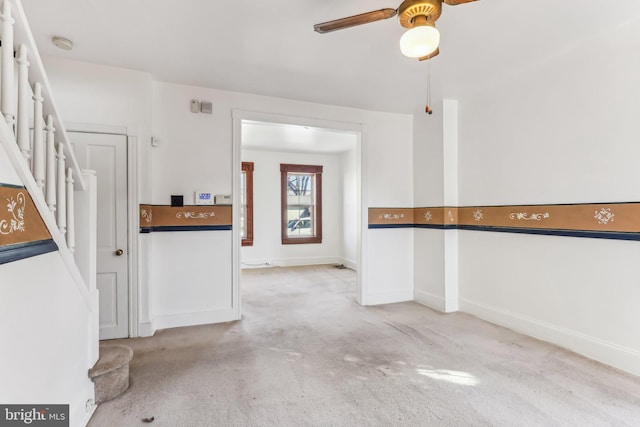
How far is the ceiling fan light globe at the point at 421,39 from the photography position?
63.2 inches

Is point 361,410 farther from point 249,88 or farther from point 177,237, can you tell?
point 249,88

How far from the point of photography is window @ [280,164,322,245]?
23.0ft

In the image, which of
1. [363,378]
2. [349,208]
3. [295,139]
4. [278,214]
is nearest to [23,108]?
[363,378]

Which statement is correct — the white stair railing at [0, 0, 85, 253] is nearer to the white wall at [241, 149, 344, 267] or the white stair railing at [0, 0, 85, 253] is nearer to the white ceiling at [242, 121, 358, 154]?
the white ceiling at [242, 121, 358, 154]

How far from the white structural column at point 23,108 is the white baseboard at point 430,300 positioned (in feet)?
13.1

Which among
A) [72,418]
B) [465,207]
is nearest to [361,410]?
[72,418]

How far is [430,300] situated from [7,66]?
4.25 meters

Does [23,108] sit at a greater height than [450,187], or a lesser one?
greater

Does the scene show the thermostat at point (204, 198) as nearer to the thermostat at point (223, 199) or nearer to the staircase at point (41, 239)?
the thermostat at point (223, 199)

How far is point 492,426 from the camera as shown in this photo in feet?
5.75

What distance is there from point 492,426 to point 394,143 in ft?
11.0

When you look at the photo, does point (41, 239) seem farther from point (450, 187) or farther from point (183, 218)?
point (450, 187)

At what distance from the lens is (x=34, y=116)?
1.46 meters

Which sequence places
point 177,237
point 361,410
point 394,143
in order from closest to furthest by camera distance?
point 361,410 < point 177,237 < point 394,143
